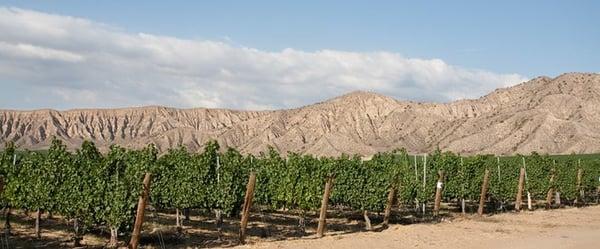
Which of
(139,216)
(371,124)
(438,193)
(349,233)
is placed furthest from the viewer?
(371,124)

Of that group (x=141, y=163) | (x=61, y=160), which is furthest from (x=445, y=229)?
(x=61, y=160)

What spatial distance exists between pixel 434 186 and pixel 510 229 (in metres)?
5.09

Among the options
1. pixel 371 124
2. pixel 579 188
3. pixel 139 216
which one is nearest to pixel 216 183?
pixel 139 216

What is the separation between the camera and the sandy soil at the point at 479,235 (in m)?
18.3

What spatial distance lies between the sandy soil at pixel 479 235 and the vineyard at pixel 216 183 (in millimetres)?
1406

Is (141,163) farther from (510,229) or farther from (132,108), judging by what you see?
(132,108)

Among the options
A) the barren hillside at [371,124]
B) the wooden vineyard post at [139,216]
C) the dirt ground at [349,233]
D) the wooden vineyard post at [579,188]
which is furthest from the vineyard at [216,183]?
the barren hillside at [371,124]

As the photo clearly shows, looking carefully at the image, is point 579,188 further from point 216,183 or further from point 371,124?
point 371,124

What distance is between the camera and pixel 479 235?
20.9 metres

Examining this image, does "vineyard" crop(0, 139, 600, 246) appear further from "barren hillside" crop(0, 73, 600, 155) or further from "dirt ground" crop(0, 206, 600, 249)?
"barren hillside" crop(0, 73, 600, 155)

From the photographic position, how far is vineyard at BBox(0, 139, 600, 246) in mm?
16220

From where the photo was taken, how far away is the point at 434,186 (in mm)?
27469

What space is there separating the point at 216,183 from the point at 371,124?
271 feet

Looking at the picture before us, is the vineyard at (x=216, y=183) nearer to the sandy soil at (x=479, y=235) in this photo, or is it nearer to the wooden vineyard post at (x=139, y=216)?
the wooden vineyard post at (x=139, y=216)
